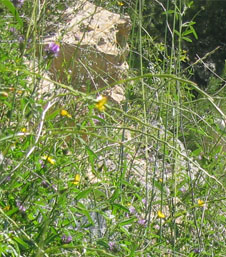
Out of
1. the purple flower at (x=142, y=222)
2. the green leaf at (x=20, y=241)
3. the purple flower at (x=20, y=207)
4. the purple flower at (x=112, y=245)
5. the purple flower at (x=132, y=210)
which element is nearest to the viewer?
the green leaf at (x=20, y=241)

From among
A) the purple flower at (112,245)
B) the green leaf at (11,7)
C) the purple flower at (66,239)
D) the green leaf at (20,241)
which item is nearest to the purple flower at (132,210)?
the purple flower at (112,245)

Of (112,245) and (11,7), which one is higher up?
(11,7)

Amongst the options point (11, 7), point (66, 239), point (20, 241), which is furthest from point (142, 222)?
point (11, 7)

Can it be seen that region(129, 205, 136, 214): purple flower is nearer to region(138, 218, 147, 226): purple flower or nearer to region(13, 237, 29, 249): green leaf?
region(138, 218, 147, 226): purple flower

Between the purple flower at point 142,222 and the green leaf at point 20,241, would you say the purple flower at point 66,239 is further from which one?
the purple flower at point 142,222

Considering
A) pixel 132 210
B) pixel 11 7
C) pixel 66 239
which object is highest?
pixel 11 7

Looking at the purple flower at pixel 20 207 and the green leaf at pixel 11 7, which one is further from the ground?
the green leaf at pixel 11 7

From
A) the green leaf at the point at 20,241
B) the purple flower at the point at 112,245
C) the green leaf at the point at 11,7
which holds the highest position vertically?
the green leaf at the point at 11,7

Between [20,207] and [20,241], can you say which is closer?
[20,241]

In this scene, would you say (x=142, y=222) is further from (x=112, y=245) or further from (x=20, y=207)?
(x=20, y=207)

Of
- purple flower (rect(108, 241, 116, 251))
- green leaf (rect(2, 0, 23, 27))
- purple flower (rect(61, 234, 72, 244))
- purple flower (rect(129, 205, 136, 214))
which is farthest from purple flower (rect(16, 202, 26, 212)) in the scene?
purple flower (rect(129, 205, 136, 214))

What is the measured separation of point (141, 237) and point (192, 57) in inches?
274

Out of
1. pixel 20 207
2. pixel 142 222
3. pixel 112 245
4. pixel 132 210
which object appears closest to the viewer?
pixel 20 207

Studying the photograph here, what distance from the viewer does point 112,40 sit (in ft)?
11.7
